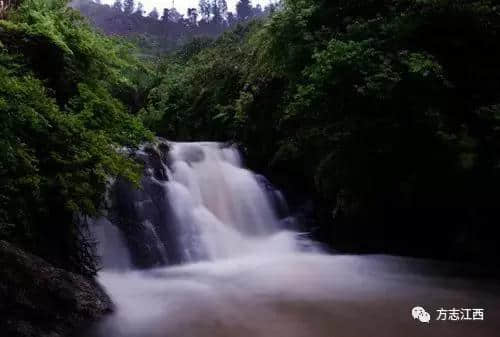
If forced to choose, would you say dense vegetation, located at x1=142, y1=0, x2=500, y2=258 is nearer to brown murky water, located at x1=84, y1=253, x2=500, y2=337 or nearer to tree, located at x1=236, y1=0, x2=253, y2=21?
brown murky water, located at x1=84, y1=253, x2=500, y2=337

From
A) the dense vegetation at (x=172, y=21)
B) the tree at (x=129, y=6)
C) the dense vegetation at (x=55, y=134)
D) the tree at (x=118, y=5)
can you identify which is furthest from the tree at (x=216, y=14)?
the dense vegetation at (x=55, y=134)

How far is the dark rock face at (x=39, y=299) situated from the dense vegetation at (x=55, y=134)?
1.17ft

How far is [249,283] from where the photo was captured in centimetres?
708

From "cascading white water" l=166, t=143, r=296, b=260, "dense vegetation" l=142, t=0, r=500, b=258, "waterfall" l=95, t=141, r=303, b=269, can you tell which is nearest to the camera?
"dense vegetation" l=142, t=0, r=500, b=258

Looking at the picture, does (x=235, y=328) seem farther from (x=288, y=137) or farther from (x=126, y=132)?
(x=288, y=137)

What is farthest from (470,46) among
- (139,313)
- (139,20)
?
(139,20)

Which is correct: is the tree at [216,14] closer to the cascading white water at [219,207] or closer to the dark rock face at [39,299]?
the cascading white water at [219,207]

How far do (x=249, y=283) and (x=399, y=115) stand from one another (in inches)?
144

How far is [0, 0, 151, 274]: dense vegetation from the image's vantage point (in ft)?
15.2

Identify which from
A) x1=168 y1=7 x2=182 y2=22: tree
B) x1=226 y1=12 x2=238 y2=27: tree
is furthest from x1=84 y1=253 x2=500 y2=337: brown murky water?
x1=168 y1=7 x2=182 y2=22: tree

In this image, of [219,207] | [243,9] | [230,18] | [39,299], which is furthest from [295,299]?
[243,9]

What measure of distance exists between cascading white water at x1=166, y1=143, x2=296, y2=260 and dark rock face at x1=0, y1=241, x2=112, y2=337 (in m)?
3.66

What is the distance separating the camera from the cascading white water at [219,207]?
369 inches

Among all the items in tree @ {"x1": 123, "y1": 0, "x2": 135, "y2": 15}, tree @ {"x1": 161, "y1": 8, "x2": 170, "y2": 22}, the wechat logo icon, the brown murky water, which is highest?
tree @ {"x1": 123, "y1": 0, "x2": 135, "y2": 15}
